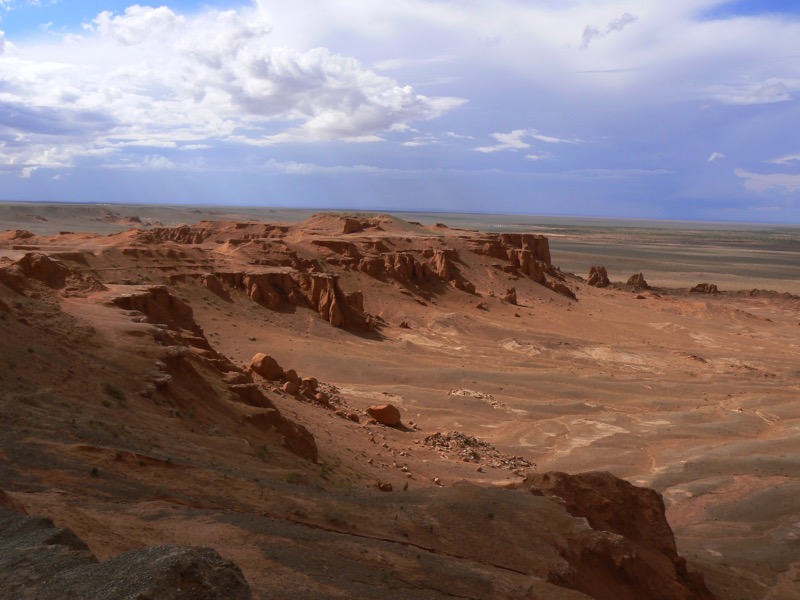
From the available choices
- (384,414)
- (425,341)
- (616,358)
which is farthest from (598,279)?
(384,414)

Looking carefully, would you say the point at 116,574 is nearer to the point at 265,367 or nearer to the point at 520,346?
the point at 265,367

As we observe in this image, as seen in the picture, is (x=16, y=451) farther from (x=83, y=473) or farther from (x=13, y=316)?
(x=13, y=316)

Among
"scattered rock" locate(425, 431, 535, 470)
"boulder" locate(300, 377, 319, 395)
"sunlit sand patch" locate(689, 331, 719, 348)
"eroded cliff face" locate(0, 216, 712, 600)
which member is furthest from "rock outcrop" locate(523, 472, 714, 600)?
"sunlit sand patch" locate(689, 331, 719, 348)

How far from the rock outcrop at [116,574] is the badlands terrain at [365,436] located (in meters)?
0.02

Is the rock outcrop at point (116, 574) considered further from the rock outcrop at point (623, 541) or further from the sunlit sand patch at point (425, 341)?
the sunlit sand patch at point (425, 341)

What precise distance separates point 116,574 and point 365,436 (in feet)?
44.7

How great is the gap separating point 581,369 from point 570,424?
8.74 metres

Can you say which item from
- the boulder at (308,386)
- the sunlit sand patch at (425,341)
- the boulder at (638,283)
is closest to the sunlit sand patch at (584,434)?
the boulder at (308,386)

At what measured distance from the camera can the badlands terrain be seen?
7.21 meters

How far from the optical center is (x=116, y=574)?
4.48m

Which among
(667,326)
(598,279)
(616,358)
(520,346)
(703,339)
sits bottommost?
(616,358)

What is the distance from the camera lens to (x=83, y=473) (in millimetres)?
8039

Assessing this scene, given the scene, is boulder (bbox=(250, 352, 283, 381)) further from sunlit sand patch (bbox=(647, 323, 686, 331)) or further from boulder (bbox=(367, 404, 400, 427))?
sunlit sand patch (bbox=(647, 323, 686, 331))

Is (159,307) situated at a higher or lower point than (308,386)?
higher
